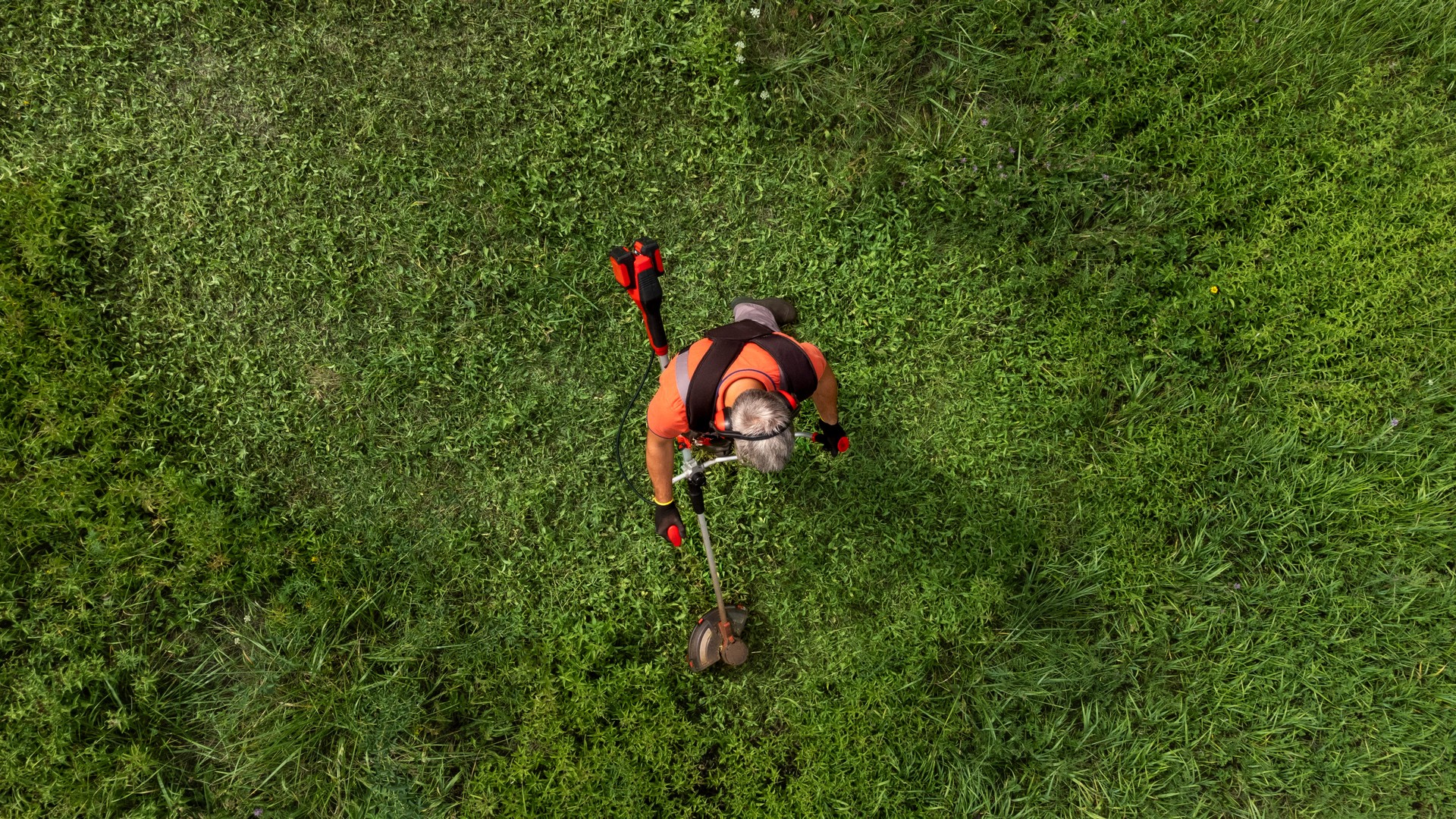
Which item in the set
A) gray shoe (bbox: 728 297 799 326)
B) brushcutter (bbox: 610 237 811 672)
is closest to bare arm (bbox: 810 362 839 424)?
brushcutter (bbox: 610 237 811 672)

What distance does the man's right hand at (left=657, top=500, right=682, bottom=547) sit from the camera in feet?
13.5

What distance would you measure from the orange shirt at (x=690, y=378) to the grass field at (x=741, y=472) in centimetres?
145

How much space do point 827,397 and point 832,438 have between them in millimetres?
390

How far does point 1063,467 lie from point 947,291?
162 cm

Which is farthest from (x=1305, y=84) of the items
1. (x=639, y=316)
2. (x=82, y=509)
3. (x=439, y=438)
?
(x=82, y=509)

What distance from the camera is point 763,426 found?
3.02 metres

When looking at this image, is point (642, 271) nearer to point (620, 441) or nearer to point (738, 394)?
point (738, 394)

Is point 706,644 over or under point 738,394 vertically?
under

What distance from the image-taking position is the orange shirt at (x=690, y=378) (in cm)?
329

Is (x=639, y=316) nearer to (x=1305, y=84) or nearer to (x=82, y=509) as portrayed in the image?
(x=82, y=509)

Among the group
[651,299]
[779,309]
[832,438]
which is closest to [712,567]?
[832,438]

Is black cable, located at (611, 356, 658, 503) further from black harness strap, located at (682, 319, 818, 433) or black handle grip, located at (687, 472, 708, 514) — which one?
black harness strap, located at (682, 319, 818, 433)

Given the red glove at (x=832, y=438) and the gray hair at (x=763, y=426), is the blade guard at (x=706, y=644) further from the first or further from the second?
the gray hair at (x=763, y=426)

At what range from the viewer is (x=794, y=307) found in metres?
4.94
